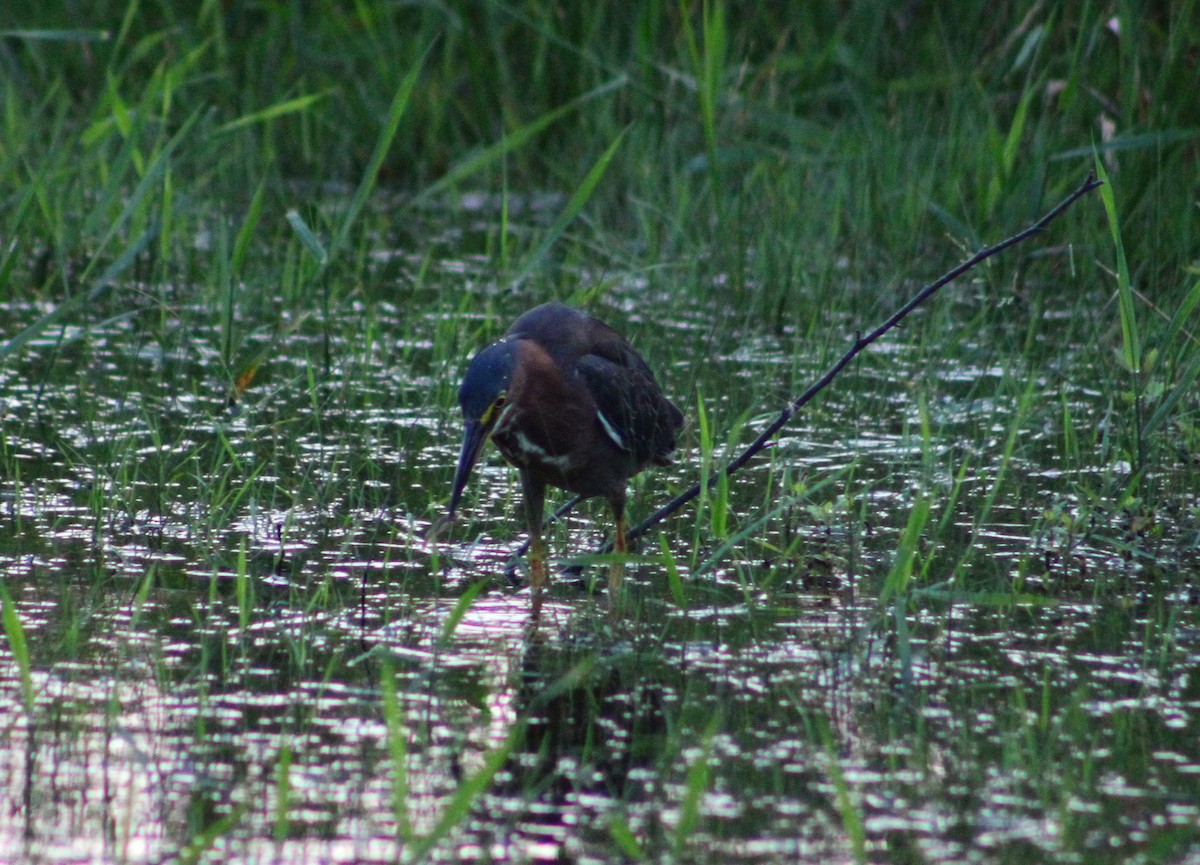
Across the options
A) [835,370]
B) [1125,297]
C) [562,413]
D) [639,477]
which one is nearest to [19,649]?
[562,413]

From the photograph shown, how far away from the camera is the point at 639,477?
19.1ft

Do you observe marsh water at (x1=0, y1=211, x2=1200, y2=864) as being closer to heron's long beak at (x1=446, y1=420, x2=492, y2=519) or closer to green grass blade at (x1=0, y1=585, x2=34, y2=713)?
green grass blade at (x1=0, y1=585, x2=34, y2=713)

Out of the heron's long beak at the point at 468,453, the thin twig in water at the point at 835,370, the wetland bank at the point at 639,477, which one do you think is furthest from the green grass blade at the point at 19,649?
the thin twig in water at the point at 835,370

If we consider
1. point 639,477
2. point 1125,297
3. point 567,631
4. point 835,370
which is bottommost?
point 639,477

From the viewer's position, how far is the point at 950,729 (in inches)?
149

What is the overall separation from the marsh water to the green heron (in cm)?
23

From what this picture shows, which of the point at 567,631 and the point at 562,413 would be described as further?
the point at 562,413

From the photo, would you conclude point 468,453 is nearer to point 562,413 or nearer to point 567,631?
point 562,413

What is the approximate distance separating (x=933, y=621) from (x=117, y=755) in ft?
6.53

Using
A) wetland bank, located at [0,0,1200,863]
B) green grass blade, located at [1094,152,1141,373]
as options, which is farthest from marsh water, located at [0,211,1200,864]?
green grass blade, located at [1094,152,1141,373]

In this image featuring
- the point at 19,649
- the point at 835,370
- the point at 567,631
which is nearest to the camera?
the point at 19,649

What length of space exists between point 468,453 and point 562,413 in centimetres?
43

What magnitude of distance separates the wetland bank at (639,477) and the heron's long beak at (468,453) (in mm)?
280

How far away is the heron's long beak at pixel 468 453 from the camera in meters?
4.58
